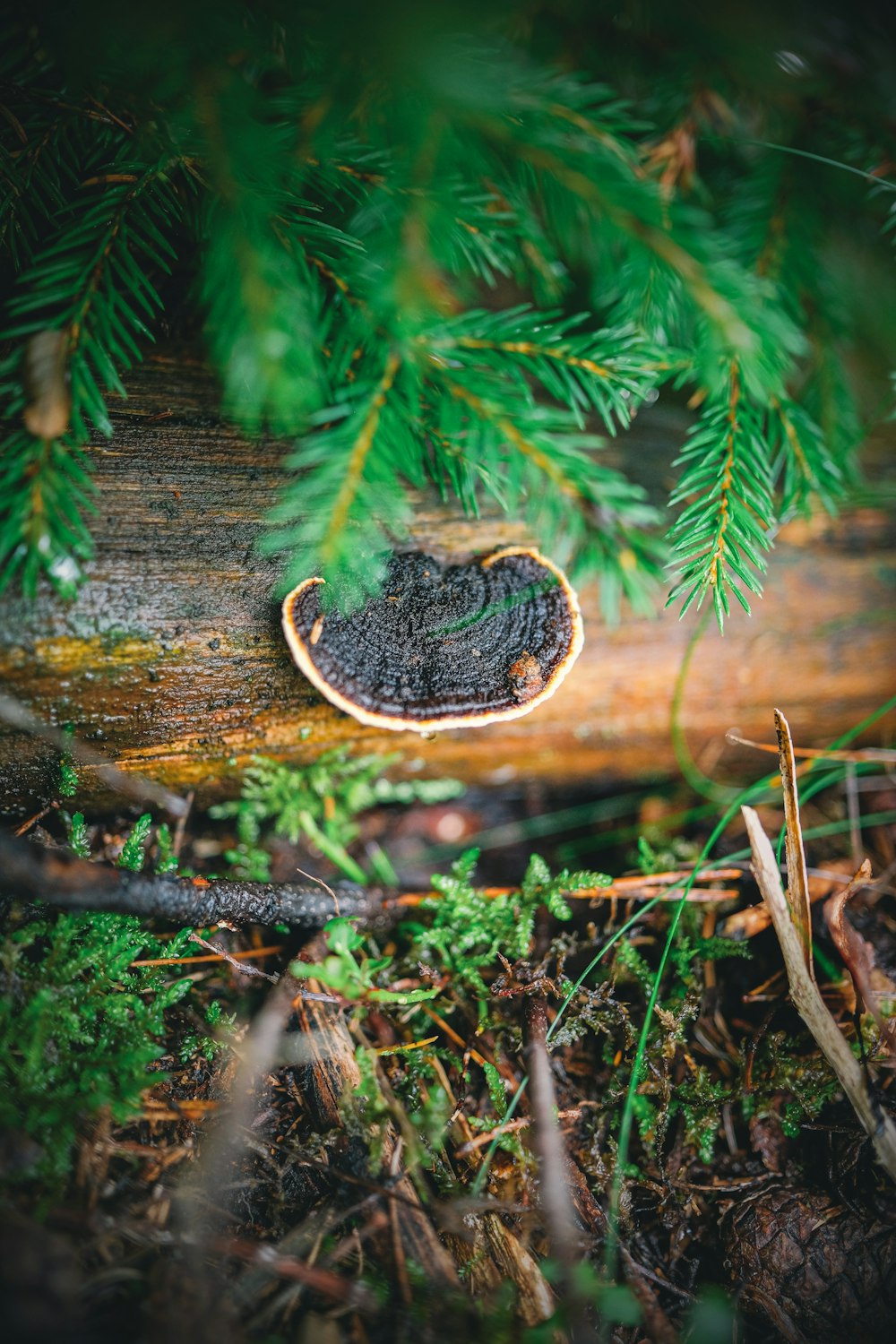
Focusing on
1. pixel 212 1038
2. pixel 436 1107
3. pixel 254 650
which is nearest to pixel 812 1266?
pixel 436 1107

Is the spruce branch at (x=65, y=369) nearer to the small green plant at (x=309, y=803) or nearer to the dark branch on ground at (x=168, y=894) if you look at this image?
the dark branch on ground at (x=168, y=894)

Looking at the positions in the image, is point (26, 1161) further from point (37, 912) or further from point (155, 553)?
point (155, 553)

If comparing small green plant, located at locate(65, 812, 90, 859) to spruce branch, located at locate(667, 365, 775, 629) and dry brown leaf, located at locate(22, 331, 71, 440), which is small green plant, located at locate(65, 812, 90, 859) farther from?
spruce branch, located at locate(667, 365, 775, 629)

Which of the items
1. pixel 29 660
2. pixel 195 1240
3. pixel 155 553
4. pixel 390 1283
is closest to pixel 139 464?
pixel 155 553

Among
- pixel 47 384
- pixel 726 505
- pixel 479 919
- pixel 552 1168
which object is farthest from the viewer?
pixel 479 919

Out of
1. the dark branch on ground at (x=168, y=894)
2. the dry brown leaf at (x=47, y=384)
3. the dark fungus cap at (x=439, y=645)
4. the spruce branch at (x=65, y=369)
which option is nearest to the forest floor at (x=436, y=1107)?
the dark branch on ground at (x=168, y=894)

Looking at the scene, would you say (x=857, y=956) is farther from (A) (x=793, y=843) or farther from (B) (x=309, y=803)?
(B) (x=309, y=803)
